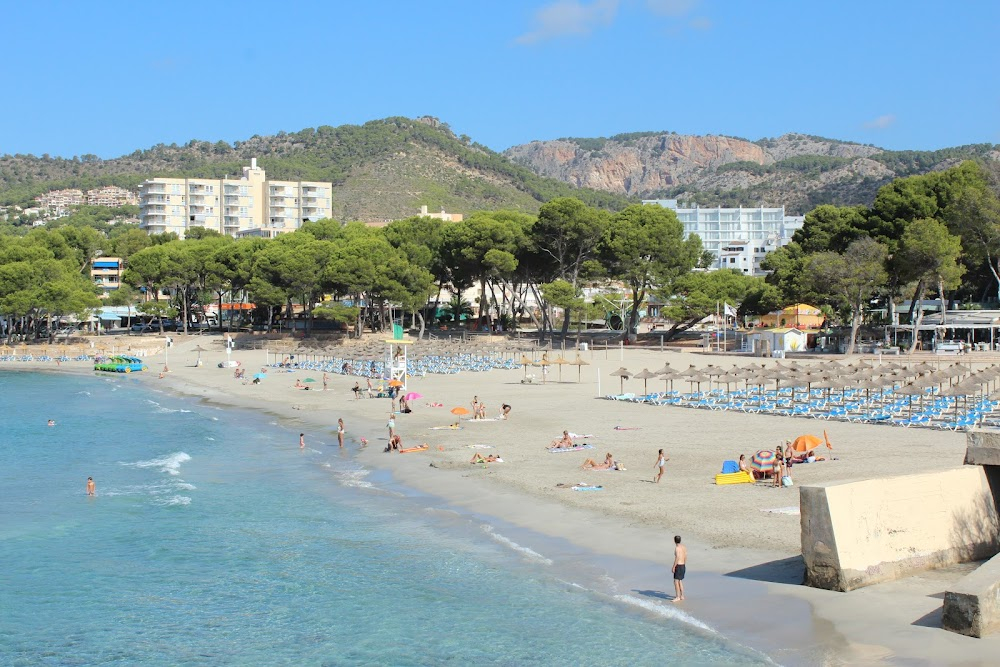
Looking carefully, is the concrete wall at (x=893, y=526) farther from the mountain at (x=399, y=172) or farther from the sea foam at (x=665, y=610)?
the mountain at (x=399, y=172)

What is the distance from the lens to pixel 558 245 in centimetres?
6900

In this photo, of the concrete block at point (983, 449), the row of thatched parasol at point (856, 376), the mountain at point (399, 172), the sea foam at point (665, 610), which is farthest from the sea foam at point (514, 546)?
the mountain at point (399, 172)

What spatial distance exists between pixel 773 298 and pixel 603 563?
52310mm

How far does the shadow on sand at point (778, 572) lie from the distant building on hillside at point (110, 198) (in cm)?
19068

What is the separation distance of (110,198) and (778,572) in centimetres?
20029

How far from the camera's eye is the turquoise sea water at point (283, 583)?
40.9 feet

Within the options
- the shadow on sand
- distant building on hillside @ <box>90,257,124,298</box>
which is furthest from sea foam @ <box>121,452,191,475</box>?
distant building on hillside @ <box>90,257,124,298</box>

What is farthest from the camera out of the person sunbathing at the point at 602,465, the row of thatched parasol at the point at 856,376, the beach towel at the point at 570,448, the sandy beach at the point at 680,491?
the row of thatched parasol at the point at 856,376

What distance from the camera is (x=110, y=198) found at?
637ft

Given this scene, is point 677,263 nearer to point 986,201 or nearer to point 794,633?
point 986,201

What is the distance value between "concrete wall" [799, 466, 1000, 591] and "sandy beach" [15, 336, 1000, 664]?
27 centimetres

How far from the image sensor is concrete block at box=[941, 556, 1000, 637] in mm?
10859

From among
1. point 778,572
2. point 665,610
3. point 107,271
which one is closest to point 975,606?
point 778,572

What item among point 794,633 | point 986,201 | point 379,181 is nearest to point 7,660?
point 794,633
